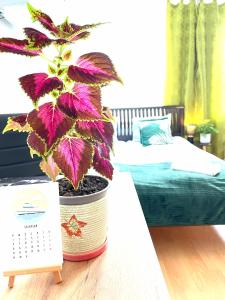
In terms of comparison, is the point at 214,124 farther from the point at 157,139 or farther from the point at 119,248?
the point at 119,248

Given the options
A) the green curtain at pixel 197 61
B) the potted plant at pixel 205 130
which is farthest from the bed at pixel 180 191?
the green curtain at pixel 197 61

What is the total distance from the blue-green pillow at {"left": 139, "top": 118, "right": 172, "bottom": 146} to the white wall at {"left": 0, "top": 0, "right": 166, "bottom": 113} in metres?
0.62

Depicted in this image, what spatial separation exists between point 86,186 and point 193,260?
1.49 metres

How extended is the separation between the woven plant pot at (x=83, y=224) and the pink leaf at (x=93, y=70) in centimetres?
26

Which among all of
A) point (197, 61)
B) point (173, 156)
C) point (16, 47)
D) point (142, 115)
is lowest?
point (173, 156)

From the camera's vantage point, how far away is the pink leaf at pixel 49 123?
1.71 feet

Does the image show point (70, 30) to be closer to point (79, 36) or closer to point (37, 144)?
point (79, 36)

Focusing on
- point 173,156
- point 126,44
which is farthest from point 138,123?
point 126,44

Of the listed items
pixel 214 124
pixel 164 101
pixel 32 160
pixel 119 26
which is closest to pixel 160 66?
pixel 164 101

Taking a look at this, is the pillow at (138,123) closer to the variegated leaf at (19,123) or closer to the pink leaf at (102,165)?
the pink leaf at (102,165)

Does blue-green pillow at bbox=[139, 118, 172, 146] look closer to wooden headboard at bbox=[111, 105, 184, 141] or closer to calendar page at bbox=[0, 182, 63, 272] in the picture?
wooden headboard at bbox=[111, 105, 184, 141]

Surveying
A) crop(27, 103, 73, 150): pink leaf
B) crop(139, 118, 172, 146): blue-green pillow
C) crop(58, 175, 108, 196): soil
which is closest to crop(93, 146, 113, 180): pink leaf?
crop(58, 175, 108, 196): soil

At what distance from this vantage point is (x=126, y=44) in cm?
391

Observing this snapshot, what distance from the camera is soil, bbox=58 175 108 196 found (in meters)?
0.63
